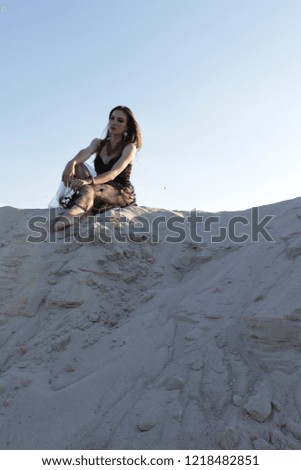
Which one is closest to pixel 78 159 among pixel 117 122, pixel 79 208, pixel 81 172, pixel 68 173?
pixel 81 172

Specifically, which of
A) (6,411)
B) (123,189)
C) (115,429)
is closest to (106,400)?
(115,429)

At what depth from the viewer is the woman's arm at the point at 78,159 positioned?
4.39 metres

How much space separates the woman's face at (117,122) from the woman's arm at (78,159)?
8.5 inches

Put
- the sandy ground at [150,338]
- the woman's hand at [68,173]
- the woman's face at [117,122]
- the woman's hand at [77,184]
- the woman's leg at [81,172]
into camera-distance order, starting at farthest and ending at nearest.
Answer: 1. the woman's face at [117,122]
2. the woman's leg at [81,172]
3. the woman's hand at [68,173]
4. the woman's hand at [77,184]
5. the sandy ground at [150,338]

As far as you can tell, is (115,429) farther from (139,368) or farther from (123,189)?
(123,189)

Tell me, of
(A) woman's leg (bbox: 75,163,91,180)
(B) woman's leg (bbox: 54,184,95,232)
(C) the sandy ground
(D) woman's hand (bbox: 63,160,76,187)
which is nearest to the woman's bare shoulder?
(A) woman's leg (bbox: 75,163,91,180)

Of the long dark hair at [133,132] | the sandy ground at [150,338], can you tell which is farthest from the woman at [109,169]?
the sandy ground at [150,338]

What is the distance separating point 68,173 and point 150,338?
2.24 m

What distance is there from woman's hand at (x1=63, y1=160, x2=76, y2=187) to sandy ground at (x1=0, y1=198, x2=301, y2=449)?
1.66 feet

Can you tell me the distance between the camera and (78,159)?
→ 463 centimetres

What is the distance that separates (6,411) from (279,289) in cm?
180

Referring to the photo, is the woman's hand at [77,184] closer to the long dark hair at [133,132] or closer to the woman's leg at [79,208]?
the woman's leg at [79,208]

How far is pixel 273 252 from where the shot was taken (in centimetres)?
333

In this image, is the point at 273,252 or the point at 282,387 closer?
the point at 282,387
